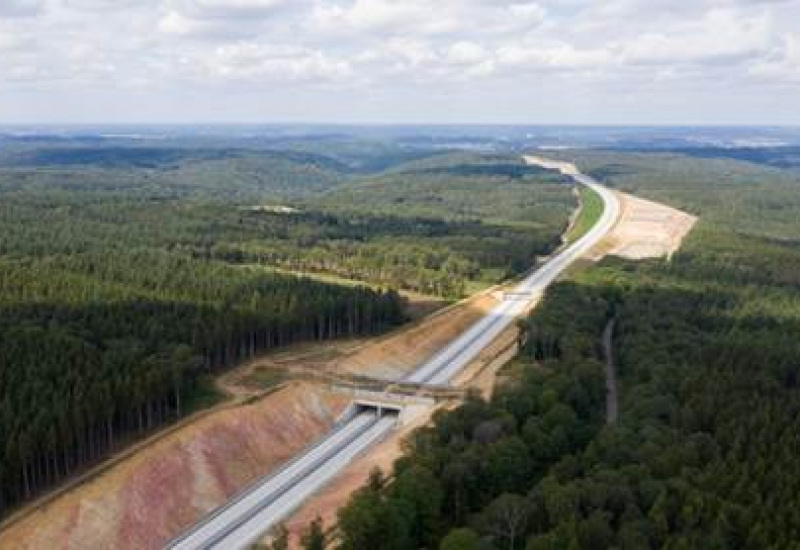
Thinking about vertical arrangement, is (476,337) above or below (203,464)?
below

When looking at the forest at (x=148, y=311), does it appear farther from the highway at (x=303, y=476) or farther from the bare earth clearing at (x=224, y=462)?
the highway at (x=303, y=476)

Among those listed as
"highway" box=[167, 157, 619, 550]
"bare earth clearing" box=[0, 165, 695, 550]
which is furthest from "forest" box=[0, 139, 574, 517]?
"highway" box=[167, 157, 619, 550]

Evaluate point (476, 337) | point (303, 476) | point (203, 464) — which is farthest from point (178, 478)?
point (476, 337)

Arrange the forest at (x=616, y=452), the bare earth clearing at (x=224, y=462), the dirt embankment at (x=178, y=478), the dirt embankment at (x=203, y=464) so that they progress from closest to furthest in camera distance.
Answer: the forest at (x=616, y=452) → the dirt embankment at (x=178, y=478) → the dirt embankment at (x=203, y=464) → the bare earth clearing at (x=224, y=462)

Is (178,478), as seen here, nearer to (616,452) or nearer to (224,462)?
(224,462)

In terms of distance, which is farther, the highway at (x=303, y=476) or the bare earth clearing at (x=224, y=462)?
the highway at (x=303, y=476)

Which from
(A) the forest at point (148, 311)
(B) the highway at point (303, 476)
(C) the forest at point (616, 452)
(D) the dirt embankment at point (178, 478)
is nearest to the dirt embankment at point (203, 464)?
(D) the dirt embankment at point (178, 478)

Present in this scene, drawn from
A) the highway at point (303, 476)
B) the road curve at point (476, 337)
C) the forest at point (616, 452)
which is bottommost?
the highway at point (303, 476)
